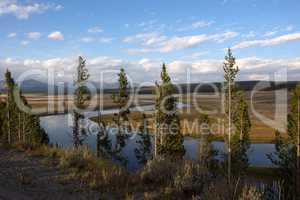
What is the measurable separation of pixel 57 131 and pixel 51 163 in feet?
213

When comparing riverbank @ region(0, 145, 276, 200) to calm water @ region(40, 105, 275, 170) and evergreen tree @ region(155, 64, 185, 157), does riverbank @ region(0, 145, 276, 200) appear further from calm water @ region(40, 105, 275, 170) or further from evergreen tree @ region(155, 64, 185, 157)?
calm water @ region(40, 105, 275, 170)

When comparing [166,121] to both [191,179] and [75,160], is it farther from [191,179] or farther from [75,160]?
[191,179]

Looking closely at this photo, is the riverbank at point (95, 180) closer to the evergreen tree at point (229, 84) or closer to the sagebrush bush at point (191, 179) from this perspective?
the sagebrush bush at point (191, 179)

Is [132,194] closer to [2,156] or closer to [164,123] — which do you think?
[2,156]

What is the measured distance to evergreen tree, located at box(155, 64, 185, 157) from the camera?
38656 mm

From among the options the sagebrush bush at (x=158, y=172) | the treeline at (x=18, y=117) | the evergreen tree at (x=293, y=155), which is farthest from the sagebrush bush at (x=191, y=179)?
the treeline at (x=18, y=117)

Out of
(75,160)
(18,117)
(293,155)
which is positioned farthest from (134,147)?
(75,160)

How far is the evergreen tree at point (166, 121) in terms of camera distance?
3866cm

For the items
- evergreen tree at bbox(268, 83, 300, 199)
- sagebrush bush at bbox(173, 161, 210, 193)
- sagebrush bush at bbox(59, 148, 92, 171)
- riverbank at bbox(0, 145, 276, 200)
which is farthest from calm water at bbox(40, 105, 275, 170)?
sagebrush bush at bbox(173, 161, 210, 193)

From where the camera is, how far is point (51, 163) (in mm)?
12570

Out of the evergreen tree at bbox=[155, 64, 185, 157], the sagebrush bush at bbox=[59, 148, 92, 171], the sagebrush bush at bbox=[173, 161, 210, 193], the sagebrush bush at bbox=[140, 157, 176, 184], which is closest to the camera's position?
the sagebrush bush at bbox=[173, 161, 210, 193]

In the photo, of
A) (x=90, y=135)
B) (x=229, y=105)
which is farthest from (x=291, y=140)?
(x=90, y=135)

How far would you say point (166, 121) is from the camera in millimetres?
39750

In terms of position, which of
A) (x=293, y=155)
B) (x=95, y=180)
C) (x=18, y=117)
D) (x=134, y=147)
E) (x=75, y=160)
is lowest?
(x=134, y=147)
